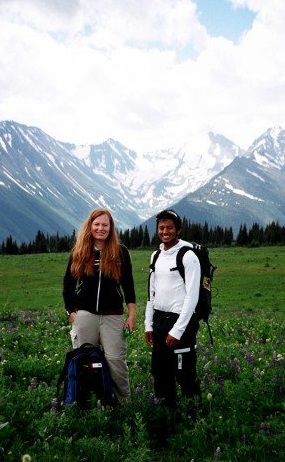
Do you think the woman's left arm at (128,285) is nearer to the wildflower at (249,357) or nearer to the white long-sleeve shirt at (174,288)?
the white long-sleeve shirt at (174,288)

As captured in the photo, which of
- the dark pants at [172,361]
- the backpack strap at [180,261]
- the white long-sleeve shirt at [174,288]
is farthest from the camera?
the dark pants at [172,361]

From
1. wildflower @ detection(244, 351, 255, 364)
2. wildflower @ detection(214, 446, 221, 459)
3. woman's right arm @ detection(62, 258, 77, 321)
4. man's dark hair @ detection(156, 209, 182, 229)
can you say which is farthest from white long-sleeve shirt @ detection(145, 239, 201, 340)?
wildflower @ detection(244, 351, 255, 364)

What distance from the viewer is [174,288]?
23.9 feet

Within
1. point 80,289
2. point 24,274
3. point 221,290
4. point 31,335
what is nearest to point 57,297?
point 221,290

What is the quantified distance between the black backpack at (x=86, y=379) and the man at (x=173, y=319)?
89cm

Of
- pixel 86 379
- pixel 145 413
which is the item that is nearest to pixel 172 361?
pixel 145 413

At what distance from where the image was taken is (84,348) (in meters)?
7.34

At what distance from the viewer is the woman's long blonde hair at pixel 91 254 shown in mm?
7600

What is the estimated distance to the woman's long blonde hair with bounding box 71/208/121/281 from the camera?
760 cm

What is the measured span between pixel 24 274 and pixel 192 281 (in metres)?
46.2

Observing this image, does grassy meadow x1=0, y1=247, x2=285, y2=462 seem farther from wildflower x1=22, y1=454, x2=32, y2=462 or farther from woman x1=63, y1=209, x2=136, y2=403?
woman x1=63, y1=209, x2=136, y2=403

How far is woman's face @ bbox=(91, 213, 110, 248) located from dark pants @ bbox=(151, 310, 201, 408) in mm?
1548

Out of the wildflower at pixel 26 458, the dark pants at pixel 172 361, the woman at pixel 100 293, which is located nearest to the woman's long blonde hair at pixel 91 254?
the woman at pixel 100 293

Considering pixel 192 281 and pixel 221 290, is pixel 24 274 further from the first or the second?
pixel 192 281
